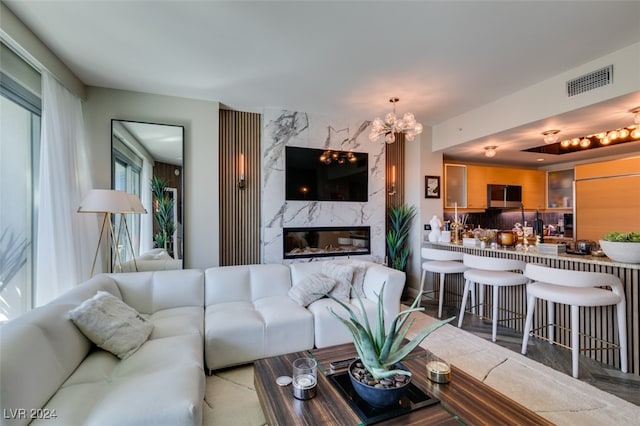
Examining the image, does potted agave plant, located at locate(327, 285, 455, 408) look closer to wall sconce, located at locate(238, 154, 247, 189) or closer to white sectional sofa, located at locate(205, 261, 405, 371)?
white sectional sofa, located at locate(205, 261, 405, 371)

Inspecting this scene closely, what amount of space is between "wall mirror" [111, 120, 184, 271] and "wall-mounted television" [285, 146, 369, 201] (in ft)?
4.85

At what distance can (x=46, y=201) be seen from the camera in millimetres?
2529

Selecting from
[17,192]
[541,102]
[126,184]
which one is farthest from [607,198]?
[17,192]

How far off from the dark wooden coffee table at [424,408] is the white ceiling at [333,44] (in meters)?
2.44

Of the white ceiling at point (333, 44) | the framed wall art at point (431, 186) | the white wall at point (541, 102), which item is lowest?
the framed wall art at point (431, 186)

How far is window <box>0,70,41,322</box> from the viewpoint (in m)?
2.23

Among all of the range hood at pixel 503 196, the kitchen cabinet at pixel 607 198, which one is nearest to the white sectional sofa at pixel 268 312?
the range hood at pixel 503 196

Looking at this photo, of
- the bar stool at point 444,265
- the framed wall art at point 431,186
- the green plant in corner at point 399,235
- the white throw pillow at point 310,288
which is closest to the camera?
the white throw pillow at point 310,288

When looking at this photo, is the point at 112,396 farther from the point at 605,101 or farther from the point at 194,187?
the point at 605,101

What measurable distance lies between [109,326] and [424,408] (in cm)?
200

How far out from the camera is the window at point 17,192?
223 cm

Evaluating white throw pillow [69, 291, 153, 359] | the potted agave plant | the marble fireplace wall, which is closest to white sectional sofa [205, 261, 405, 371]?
white throw pillow [69, 291, 153, 359]

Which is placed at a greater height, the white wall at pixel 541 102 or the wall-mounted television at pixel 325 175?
the white wall at pixel 541 102

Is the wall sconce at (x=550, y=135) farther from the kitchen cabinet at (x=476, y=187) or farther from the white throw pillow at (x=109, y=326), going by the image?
the white throw pillow at (x=109, y=326)
